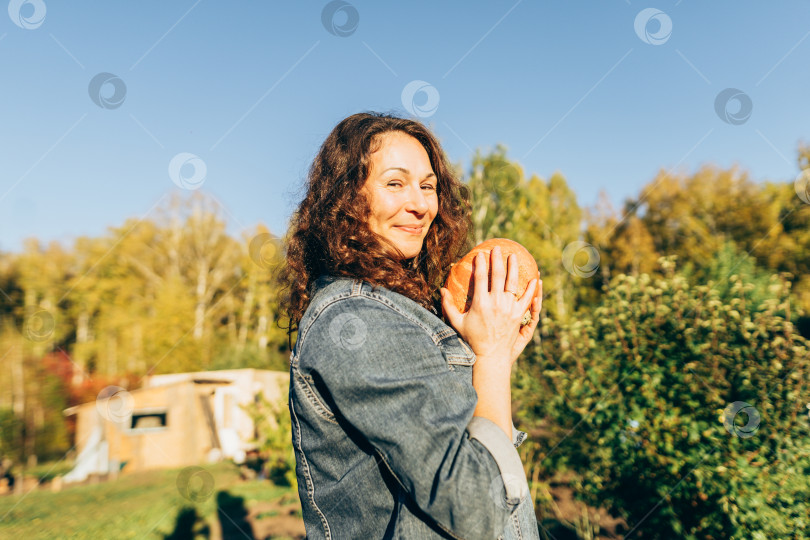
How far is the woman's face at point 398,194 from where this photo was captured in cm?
167

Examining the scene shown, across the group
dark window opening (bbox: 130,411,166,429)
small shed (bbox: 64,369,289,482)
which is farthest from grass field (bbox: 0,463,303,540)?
dark window opening (bbox: 130,411,166,429)

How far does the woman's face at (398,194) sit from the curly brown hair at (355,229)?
0.03 metres

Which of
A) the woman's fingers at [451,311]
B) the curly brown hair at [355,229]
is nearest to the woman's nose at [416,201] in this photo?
the curly brown hair at [355,229]

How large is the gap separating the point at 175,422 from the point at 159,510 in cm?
878

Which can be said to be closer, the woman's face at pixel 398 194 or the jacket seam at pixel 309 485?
the jacket seam at pixel 309 485

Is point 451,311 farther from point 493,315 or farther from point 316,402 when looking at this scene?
point 316,402

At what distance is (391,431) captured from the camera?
1.13m

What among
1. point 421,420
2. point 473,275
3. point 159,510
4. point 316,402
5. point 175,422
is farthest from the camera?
point 175,422

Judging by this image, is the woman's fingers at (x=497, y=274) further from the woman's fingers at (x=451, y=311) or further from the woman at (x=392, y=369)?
the woman's fingers at (x=451, y=311)

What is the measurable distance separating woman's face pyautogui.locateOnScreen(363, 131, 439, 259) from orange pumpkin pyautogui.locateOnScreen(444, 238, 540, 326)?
0.17 m

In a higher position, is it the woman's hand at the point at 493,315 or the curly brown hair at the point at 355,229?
the curly brown hair at the point at 355,229

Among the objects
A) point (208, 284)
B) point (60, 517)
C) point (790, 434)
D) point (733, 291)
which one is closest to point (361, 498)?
point (790, 434)

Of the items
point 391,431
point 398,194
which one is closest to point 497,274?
point 398,194

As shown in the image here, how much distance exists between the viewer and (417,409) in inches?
44.9
